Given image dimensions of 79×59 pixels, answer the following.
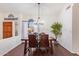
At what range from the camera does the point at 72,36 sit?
212 inches

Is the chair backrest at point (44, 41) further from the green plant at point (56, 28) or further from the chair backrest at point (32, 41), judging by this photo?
the green plant at point (56, 28)

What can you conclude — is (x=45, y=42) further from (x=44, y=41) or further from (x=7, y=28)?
(x=7, y=28)

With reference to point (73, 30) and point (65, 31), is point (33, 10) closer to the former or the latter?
point (65, 31)

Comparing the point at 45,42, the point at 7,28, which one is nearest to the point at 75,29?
the point at 45,42

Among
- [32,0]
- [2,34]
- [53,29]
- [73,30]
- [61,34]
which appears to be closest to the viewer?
[32,0]

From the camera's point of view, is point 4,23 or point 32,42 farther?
point 4,23

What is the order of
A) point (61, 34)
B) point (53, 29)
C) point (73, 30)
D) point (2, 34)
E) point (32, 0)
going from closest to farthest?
point (32, 0) < point (73, 30) < point (53, 29) < point (61, 34) < point (2, 34)

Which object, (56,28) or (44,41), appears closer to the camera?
(44,41)

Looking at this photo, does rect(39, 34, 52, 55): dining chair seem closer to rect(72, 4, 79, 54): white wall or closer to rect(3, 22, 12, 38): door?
rect(72, 4, 79, 54): white wall

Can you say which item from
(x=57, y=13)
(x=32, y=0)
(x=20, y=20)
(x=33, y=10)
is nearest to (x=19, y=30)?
(x=20, y=20)

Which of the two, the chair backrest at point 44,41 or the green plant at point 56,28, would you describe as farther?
the green plant at point 56,28

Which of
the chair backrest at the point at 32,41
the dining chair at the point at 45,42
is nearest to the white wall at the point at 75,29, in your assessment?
the dining chair at the point at 45,42

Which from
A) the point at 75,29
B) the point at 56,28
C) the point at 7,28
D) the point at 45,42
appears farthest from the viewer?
the point at 7,28

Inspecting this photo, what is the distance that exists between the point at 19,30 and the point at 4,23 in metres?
1.09
